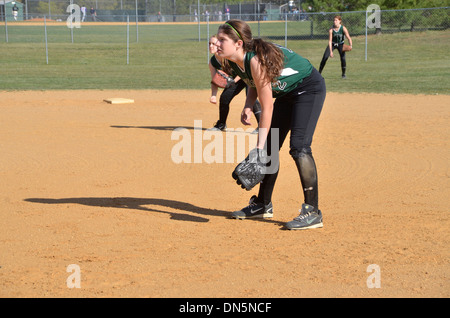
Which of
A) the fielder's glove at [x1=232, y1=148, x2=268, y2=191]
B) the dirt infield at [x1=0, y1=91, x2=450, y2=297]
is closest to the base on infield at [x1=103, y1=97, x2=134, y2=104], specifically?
the dirt infield at [x1=0, y1=91, x2=450, y2=297]

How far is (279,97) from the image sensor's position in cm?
541

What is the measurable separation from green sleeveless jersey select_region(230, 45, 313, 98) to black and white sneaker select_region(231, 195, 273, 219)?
1.15 metres

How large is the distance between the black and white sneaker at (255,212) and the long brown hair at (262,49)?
Result: 139 centimetres

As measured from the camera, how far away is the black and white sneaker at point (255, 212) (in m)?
5.84

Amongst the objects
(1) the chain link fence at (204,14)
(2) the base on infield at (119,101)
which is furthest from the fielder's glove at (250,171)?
(1) the chain link fence at (204,14)

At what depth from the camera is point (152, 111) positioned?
13008 mm

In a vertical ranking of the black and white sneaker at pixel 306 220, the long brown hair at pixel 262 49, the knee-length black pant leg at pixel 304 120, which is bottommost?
the black and white sneaker at pixel 306 220

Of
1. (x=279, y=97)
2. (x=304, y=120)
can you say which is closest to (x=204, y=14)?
(x=279, y=97)

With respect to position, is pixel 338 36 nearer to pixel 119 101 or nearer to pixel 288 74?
pixel 119 101

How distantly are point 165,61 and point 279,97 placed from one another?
23.7 metres

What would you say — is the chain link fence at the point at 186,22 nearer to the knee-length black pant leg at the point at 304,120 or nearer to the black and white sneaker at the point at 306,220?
the knee-length black pant leg at the point at 304,120

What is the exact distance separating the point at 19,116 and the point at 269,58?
8694 mm
